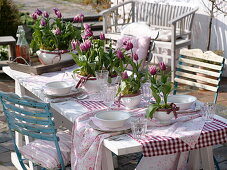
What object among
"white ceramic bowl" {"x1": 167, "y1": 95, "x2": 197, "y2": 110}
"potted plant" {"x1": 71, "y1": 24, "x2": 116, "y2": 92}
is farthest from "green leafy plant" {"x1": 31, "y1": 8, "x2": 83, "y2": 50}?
"white ceramic bowl" {"x1": 167, "y1": 95, "x2": 197, "y2": 110}

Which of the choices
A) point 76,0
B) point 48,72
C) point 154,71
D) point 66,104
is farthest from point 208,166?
point 76,0

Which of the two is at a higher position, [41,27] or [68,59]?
[41,27]

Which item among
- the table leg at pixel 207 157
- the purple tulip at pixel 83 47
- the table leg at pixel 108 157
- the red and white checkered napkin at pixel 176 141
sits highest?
the purple tulip at pixel 83 47

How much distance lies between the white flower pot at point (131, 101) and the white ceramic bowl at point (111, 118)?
21cm

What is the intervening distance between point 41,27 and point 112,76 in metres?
0.95

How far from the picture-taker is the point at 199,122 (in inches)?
118

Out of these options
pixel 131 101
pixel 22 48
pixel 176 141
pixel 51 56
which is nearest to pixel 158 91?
pixel 131 101

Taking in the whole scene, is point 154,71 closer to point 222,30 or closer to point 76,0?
point 222,30

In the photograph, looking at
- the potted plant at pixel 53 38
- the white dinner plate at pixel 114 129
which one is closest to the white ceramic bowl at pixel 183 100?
the white dinner plate at pixel 114 129

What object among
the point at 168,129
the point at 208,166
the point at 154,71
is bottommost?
the point at 208,166

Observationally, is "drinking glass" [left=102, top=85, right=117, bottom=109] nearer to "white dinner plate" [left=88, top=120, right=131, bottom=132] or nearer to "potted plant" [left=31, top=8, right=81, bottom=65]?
"white dinner plate" [left=88, top=120, right=131, bottom=132]

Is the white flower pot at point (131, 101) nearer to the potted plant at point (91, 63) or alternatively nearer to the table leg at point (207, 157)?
the potted plant at point (91, 63)

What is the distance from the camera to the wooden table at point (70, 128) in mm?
2732

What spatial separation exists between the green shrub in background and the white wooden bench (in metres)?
1.69
